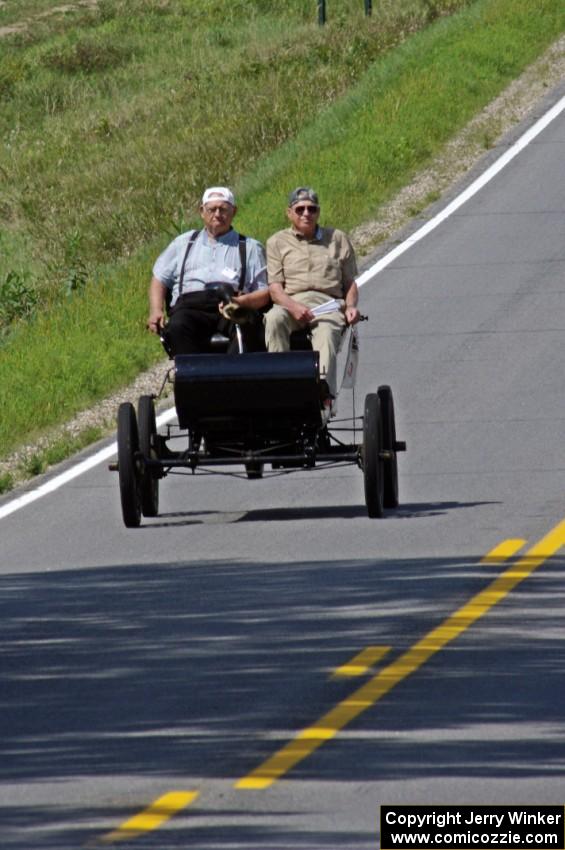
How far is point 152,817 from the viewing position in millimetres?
6883

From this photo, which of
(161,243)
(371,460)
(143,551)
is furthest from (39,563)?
(161,243)

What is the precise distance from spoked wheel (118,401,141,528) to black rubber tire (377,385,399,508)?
1.53 m

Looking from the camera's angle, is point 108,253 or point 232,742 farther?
point 108,253

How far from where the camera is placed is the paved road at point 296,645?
709cm

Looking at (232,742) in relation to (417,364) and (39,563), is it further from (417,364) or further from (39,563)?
(417,364)

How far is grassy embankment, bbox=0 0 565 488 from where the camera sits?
69.4ft

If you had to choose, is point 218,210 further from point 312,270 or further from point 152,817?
point 152,817

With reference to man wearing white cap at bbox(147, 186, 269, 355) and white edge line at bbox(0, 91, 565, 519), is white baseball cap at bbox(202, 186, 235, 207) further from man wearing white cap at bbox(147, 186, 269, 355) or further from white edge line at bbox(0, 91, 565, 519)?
white edge line at bbox(0, 91, 565, 519)

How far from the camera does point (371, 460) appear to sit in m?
12.9

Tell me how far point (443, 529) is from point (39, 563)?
2.35m

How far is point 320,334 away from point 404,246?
11.2 m

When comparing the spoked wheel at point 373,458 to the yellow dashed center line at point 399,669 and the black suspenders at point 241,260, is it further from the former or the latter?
the black suspenders at point 241,260

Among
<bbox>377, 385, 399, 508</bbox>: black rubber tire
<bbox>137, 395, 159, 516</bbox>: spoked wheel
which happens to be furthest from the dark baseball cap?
<bbox>137, 395, 159, 516</bbox>: spoked wheel

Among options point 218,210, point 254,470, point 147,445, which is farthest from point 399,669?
point 218,210
